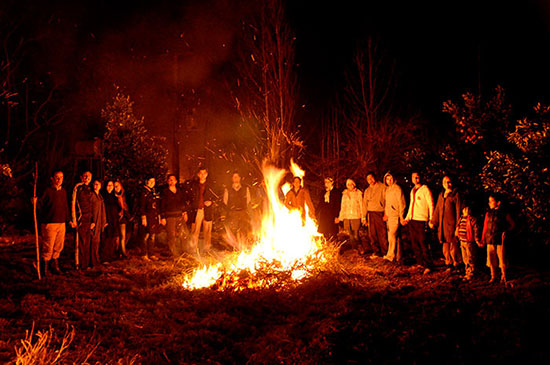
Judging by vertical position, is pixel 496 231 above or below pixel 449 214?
below

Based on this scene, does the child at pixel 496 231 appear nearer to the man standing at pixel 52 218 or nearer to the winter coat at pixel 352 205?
the winter coat at pixel 352 205

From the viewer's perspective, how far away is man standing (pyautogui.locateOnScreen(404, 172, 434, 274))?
8.59 meters

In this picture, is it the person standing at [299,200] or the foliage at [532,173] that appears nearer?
the foliage at [532,173]

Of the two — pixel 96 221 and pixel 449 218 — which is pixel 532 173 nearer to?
pixel 449 218

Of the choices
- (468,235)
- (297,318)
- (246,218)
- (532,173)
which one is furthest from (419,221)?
(246,218)

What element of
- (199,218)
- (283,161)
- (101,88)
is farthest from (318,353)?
(101,88)

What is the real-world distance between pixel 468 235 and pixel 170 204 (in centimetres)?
663

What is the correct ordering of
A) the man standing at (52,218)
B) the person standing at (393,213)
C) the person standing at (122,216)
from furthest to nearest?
1. the person standing at (122,216)
2. the person standing at (393,213)
3. the man standing at (52,218)

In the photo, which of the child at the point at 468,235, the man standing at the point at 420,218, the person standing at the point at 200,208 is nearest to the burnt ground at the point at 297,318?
the child at the point at 468,235

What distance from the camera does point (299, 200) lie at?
10.6 metres

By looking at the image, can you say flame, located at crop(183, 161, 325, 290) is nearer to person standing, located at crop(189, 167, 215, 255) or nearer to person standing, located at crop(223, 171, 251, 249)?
person standing, located at crop(223, 171, 251, 249)

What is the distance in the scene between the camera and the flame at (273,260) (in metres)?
7.38

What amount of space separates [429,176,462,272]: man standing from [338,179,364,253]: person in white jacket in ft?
7.42

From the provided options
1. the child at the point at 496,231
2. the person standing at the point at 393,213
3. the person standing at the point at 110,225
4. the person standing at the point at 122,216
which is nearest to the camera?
the child at the point at 496,231
